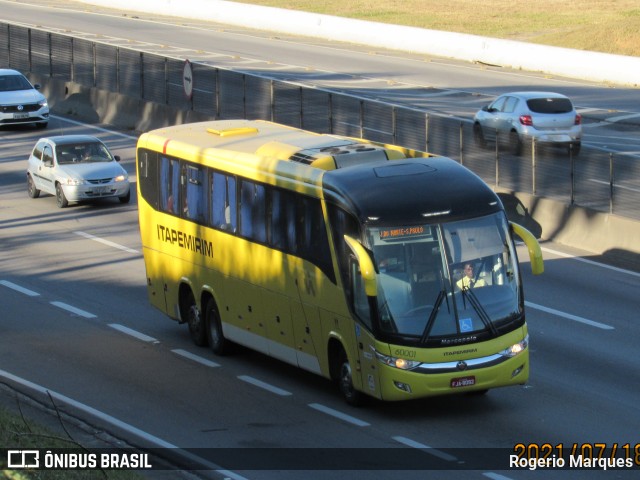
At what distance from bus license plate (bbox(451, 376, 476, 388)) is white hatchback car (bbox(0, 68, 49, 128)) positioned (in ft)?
94.3

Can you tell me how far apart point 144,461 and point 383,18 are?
59.6 metres

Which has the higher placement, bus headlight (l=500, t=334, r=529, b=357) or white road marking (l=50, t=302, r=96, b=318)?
bus headlight (l=500, t=334, r=529, b=357)

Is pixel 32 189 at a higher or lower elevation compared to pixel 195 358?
lower

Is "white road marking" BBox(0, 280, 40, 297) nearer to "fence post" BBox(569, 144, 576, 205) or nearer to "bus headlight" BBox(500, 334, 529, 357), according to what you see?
"bus headlight" BBox(500, 334, 529, 357)

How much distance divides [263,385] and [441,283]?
3356mm

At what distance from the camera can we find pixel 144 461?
14.4 meters

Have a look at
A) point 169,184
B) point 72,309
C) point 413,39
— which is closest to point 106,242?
point 72,309

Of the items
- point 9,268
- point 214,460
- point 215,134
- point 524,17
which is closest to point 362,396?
point 214,460

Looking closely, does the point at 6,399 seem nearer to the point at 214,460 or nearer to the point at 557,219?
the point at 214,460

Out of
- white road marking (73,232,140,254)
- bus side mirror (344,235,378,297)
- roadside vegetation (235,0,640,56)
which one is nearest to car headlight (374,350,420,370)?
bus side mirror (344,235,378,297)

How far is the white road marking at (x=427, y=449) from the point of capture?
14.6 meters

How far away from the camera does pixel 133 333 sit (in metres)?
20.9

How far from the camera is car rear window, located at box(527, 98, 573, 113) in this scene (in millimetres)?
35656

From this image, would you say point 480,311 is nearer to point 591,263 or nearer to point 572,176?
point 591,263
